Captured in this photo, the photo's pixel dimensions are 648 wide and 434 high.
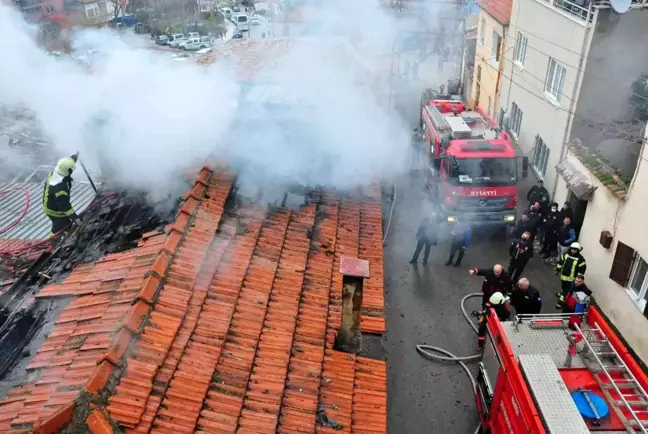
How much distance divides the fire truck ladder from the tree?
7.76 m

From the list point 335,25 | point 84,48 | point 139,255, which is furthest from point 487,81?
point 139,255

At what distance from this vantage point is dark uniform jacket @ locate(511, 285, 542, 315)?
27.5 feet

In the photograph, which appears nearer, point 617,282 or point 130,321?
point 130,321

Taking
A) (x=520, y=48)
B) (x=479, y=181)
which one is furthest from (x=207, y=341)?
(x=520, y=48)

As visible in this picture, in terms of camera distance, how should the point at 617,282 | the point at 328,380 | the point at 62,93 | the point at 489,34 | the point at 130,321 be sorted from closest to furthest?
the point at 130,321 < the point at 328,380 < the point at 62,93 < the point at 617,282 < the point at 489,34

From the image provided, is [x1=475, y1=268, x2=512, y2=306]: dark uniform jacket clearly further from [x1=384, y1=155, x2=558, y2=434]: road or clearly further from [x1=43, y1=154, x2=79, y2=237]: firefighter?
[x1=43, y1=154, x2=79, y2=237]: firefighter

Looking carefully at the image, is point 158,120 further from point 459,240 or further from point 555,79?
point 555,79

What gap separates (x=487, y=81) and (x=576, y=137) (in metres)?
8.65

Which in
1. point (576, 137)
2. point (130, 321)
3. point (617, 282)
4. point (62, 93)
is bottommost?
point (617, 282)

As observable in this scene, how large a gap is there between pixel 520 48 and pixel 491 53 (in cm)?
344

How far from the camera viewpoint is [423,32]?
67.6ft

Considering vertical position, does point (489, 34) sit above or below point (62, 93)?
below

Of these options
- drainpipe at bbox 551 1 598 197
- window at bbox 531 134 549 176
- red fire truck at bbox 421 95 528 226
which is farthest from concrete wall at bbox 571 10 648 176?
red fire truck at bbox 421 95 528 226

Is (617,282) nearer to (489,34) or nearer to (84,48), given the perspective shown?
(84,48)
